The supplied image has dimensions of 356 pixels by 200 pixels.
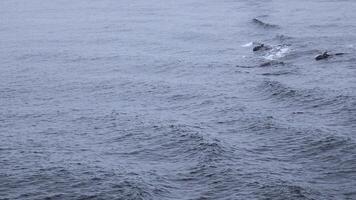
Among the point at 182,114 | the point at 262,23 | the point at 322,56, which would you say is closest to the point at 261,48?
the point at 322,56

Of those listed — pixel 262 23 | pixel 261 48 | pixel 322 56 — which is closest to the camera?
pixel 322 56

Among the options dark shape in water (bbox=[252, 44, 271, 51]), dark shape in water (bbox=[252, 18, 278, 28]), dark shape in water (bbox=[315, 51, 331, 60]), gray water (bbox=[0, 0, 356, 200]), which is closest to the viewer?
gray water (bbox=[0, 0, 356, 200])

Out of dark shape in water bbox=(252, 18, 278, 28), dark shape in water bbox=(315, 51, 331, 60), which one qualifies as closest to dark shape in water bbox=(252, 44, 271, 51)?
dark shape in water bbox=(315, 51, 331, 60)

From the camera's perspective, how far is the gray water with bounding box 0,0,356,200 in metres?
38.3

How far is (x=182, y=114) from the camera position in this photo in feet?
177

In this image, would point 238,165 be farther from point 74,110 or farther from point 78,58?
point 78,58

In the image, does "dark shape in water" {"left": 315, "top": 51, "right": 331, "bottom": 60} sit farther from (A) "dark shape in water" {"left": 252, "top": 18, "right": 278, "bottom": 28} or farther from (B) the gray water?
(A) "dark shape in water" {"left": 252, "top": 18, "right": 278, "bottom": 28}

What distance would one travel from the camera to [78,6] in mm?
162375

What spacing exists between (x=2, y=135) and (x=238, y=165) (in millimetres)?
25456

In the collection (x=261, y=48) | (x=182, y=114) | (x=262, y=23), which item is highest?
(x=262, y=23)

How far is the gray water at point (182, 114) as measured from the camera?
126 ft

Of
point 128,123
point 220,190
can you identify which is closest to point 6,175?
point 128,123

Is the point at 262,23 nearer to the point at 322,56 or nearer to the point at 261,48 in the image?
the point at 261,48

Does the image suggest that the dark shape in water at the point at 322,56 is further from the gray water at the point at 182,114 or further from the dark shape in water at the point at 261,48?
the dark shape in water at the point at 261,48
